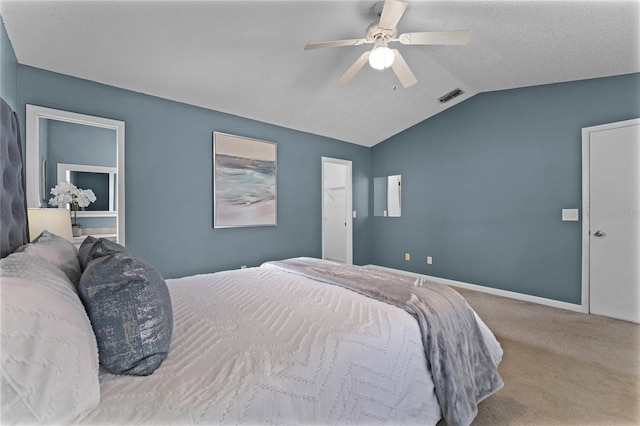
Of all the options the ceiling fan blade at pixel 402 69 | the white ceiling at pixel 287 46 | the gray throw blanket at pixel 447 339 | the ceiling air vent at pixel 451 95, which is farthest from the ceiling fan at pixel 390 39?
the ceiling air vent at pixel 451 95

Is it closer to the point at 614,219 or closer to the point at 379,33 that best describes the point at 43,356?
the point at 379,33

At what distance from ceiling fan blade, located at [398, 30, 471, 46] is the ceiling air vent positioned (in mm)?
2082

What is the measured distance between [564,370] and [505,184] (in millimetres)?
2488

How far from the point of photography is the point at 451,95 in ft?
13.4

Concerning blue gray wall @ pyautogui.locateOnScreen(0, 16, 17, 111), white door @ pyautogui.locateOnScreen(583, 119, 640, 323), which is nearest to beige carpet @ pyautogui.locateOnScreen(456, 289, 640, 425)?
white door @ pyautogui.locateOnScreen(583, 119, 640, 323)

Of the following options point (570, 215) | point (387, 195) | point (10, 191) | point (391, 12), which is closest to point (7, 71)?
point (10, 191)

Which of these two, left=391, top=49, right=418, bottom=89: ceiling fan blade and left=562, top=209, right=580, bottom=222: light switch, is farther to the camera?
left=562, top=209, right=580, bottom=222: light switch

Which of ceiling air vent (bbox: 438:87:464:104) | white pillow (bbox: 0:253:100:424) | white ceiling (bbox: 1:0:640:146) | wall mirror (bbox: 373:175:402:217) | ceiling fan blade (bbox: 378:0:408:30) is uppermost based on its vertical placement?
ceiling air vent (bbox: 438:87:464:104)

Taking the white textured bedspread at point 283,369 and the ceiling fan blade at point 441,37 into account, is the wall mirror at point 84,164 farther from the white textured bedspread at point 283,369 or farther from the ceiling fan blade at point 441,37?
the ceiling fan blade at point 441,37

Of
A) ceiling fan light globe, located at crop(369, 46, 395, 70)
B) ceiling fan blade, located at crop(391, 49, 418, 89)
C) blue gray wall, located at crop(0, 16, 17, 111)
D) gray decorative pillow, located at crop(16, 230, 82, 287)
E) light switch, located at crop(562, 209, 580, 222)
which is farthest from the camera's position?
light switch, located at crop(562, 209, 580, 222)

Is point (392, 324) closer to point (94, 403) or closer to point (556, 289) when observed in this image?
point (94, 403)

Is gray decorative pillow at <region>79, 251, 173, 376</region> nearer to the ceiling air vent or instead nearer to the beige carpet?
the beige carpet

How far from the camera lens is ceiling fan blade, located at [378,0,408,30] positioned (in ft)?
6.12

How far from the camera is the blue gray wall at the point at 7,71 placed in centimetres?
198
